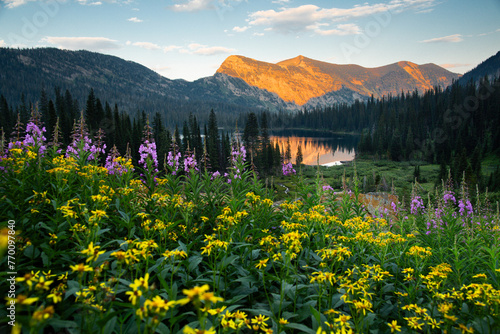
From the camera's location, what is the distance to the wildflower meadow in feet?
7.29

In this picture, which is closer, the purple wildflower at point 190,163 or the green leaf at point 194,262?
the green leaf at point 194,262

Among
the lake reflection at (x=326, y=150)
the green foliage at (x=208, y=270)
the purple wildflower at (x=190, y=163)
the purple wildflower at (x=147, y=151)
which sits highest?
the purple wildflower at (x=147, y=151)

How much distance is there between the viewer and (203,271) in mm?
4035

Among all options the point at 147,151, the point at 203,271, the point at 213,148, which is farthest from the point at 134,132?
the point at 203,271

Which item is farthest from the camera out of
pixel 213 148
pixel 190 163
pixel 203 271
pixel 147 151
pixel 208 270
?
pixel 213 148

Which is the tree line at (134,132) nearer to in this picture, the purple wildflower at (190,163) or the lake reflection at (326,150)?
the lake reflection at (326,150)

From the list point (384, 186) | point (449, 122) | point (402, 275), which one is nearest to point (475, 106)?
point (449, 122)

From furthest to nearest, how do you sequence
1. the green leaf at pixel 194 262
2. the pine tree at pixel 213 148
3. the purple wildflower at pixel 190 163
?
the pine tree at pixel 213 148
the purple wildflower at pixel 190 163
the green leaf at pixel 194 262

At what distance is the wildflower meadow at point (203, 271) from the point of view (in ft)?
7.29

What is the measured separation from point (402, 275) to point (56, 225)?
222 inches

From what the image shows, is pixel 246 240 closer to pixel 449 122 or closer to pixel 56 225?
pixel 56 225

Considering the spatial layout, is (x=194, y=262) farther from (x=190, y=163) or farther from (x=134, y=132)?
(x=134, y=132)

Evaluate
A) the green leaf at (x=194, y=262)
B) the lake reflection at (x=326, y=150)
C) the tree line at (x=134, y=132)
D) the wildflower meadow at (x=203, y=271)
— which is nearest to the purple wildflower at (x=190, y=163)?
the wildflower meadow at (x=203, y=271)

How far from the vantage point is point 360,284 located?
2.86 meters
